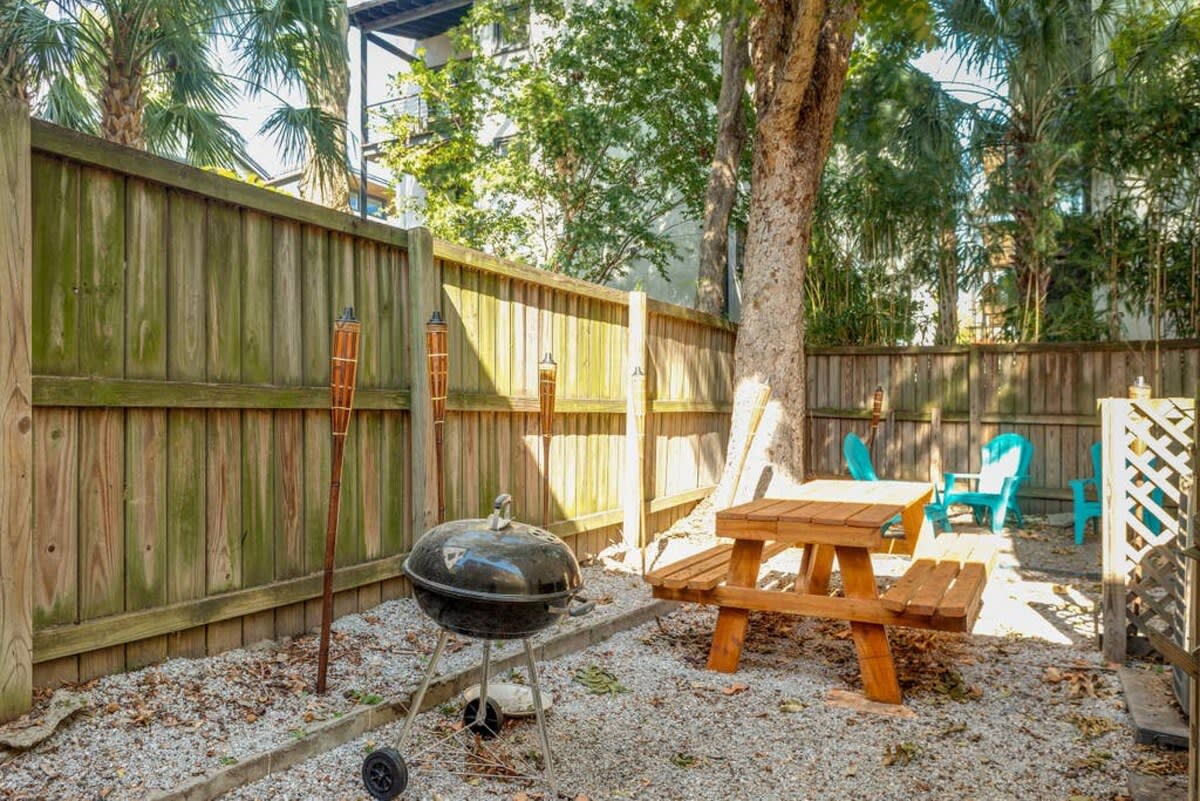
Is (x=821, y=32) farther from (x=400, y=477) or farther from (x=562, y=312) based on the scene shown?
(x=400, y=477)

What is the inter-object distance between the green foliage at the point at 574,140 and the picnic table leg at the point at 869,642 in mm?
6441

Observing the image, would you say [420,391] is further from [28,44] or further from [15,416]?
[28,44]

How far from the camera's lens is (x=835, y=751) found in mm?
2768

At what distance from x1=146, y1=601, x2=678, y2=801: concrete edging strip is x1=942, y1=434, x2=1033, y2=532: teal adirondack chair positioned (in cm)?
414

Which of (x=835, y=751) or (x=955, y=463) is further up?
(x=955, y=463)

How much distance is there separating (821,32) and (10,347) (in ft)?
18.2

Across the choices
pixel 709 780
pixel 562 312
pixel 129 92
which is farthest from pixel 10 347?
pixel 129 92

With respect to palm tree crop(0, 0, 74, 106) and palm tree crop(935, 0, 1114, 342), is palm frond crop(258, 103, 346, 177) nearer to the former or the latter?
palm tree crop(0, 0, 74, 106)

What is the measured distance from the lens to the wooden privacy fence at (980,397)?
23.6 ft

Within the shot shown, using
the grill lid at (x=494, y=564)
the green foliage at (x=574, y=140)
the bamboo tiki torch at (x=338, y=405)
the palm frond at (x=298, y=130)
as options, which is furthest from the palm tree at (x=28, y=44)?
the grill lid at (x=494, y=564)

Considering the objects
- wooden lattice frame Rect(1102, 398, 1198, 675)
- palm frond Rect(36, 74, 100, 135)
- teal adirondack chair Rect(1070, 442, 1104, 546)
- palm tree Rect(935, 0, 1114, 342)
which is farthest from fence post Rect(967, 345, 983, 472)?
palm frond Rect(36, 74, 100, 135)

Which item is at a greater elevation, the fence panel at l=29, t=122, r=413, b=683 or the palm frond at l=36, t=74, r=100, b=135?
the palm frond at l=36, t=74, r=100, b=135

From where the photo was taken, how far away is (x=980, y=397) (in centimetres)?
782

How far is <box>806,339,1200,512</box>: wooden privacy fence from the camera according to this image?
7.21 metres
